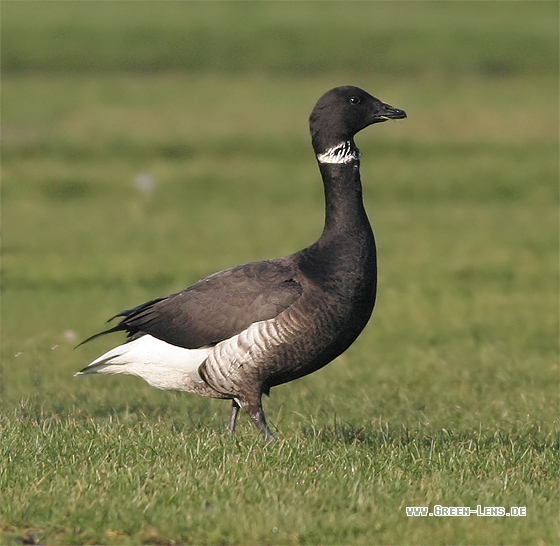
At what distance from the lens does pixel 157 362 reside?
8461mm

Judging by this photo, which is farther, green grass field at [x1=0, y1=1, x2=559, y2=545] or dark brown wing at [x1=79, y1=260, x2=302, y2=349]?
dark brown wing at [x1=79, y1=260, x2=302, y2=349]

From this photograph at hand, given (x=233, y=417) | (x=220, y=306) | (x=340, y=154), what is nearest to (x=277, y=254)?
(x=340, y=154)

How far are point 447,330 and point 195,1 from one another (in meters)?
46.9

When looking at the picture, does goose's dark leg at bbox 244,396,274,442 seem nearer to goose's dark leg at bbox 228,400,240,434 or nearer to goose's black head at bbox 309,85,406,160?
goose's dark leg at bbox 228,400,240,434

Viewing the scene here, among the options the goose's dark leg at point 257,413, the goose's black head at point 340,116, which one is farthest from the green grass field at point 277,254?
the goose's black head at point 340,116

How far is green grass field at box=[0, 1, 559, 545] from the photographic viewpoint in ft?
21.1

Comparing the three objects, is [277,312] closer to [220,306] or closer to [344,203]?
[220,306]

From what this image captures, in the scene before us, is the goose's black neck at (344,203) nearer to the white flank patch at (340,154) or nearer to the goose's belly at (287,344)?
the white flank patch at (340,154)

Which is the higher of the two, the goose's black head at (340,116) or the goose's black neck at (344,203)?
the goose's black head at (340,116)

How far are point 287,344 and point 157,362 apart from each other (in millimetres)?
1094

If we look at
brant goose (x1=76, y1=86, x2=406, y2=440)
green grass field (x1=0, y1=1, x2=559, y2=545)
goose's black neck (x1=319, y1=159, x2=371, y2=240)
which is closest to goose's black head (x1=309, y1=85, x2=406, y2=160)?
brant goose (x1=76, y1=86, x2=406, y2=440)

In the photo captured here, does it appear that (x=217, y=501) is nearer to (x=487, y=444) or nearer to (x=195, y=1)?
(x=487, y=444)

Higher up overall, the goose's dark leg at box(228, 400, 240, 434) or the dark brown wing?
the dark brown wing

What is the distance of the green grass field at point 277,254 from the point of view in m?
6.42
